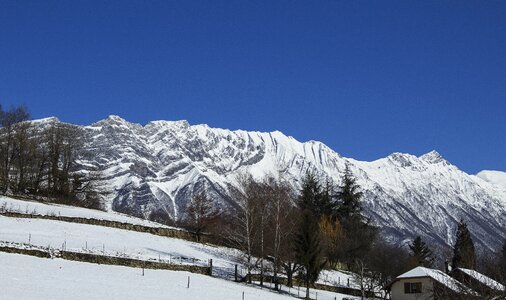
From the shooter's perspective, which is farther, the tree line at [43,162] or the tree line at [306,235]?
the tree line at [43,162]

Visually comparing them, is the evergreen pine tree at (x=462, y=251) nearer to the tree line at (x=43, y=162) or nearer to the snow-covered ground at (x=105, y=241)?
the snow-covered ground at (x=105, y=241)

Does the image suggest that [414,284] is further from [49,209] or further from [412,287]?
[49,209]

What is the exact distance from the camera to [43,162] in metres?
81.5

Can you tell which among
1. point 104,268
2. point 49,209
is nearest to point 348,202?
point 49,209

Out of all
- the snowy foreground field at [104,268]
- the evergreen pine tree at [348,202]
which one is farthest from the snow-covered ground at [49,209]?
the evergreen pine tree at [348,202]

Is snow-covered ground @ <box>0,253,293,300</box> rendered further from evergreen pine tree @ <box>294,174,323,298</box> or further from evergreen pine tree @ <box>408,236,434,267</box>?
evergreen pine tree @ <box>408,236,434,267</box>

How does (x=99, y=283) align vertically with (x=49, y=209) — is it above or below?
below

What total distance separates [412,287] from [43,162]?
48.6 metres

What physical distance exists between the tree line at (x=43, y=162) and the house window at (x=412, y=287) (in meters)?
43.0

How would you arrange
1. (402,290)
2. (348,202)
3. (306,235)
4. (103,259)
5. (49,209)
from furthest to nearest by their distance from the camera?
(348,202) → (49,209) → (402,290) → (306,235) → (103,259)

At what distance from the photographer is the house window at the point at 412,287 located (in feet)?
211

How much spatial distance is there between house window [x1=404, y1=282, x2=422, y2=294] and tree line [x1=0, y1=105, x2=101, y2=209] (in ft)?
141

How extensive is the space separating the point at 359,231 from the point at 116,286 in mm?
49444

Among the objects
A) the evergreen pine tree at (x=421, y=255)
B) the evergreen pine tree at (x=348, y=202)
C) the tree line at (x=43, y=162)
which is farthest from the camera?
the evergreen pine tree at (x=421, y=255)
